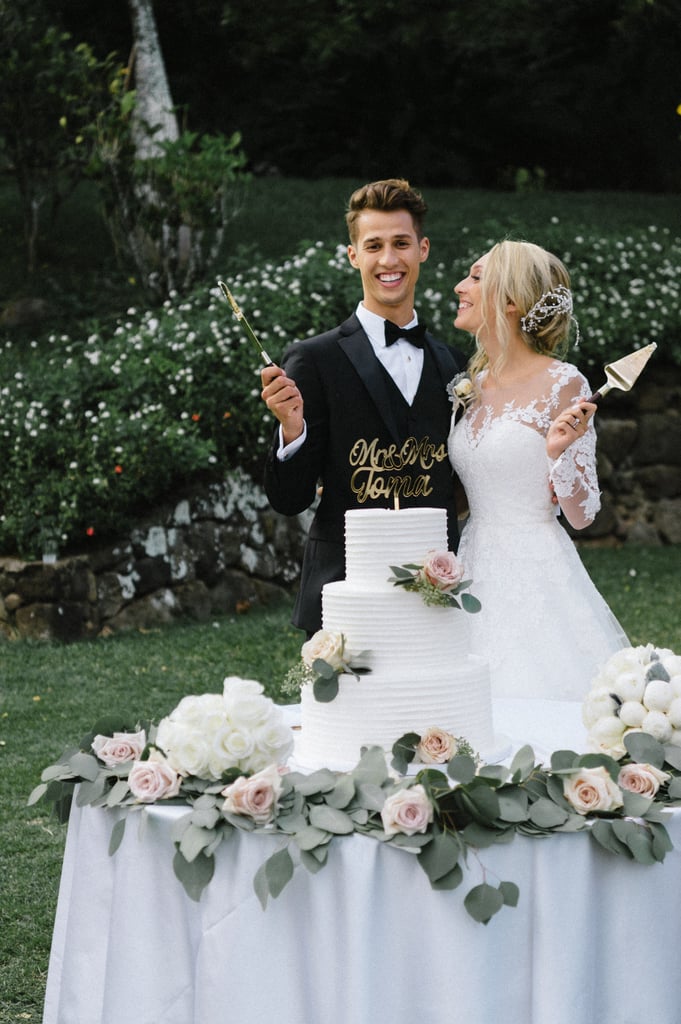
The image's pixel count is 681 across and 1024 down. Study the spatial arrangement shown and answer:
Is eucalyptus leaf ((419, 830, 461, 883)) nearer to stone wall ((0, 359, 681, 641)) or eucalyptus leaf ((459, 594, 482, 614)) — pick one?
eucalyptus leaf ((459, 594, 482, 614))

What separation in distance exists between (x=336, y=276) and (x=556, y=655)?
6259 millimetres

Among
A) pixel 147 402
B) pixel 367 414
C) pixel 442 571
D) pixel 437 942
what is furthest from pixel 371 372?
pixel 147 402

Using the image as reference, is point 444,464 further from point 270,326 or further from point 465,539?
point 270,326

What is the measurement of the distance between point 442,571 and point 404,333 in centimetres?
157

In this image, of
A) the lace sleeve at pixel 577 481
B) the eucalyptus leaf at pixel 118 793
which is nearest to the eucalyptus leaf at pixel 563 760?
the eucalyptus leaf at pixel 118 793

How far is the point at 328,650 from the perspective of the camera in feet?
8.29

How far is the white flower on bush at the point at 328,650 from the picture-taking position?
2525 millimetres

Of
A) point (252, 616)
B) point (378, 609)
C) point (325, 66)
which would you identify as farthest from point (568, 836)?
point (325, 66)

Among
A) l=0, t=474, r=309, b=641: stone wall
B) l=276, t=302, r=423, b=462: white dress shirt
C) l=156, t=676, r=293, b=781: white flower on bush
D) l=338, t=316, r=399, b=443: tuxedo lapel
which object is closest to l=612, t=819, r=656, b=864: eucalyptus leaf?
l=156, t=676, r=293, b=781: white flower on bush

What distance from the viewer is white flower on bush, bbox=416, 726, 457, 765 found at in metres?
2.46

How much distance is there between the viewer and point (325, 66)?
58.0ft

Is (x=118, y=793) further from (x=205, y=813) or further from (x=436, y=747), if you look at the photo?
(x=436, y=747)

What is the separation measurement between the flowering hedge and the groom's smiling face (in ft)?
14.4

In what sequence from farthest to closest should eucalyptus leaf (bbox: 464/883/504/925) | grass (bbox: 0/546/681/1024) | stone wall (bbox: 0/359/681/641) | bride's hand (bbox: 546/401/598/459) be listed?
stone wall (bbox: 0/359/681/641)
grass (bbox: 0/546/681/1024)
bride's hand (bbox: 546/401/598/459)
eucalyptus leaf (bbox: 464/883/504/925)
